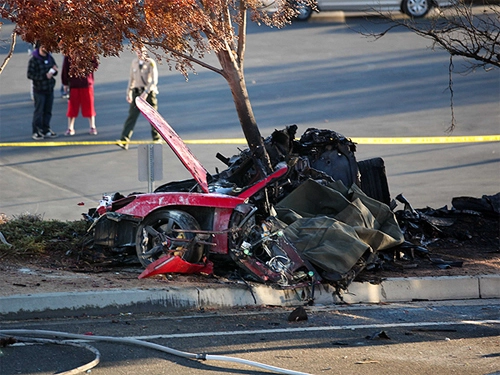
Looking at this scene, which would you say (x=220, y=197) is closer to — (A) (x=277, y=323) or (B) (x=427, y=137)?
(A) (x=277, y=323)

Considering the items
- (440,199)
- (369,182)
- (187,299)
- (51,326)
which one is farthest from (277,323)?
(440,199)

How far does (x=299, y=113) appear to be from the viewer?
1970 cm

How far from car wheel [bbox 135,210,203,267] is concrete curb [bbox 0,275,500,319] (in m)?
0.55

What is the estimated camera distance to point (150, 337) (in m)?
6.92

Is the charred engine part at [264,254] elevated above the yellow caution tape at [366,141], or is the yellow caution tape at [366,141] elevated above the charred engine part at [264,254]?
the yellow caution tape at [366,141]

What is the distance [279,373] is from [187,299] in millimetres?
2077

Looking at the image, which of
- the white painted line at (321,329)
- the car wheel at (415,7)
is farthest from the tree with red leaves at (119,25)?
the car wheel at (415,7)

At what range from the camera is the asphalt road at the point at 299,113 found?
14.3 metres

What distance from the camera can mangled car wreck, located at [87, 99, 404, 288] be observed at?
854cm

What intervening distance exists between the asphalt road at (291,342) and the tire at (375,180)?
253 centimetres

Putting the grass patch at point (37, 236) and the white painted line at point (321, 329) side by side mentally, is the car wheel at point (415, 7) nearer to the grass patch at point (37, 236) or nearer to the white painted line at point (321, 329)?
the grass patch at point (37, 236)

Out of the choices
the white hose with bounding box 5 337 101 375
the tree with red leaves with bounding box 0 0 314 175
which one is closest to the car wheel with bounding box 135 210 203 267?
the tree with red leaves with bounding box 0 0 314 175

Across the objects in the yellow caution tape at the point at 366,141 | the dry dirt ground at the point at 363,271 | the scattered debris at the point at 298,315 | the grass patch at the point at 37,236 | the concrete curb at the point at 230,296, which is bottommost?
the scattered debris at the point at 298,315

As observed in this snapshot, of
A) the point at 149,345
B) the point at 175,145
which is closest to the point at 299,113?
the point at 175,145
